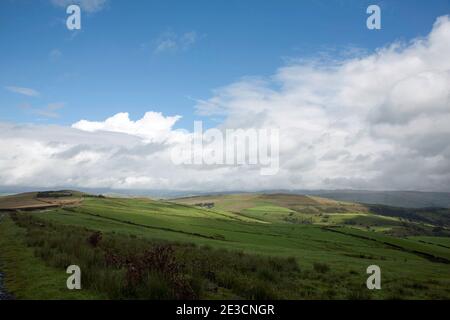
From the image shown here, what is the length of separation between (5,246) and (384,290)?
911 inches

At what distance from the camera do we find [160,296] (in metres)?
12.2

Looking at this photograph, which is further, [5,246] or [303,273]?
[5,246]
